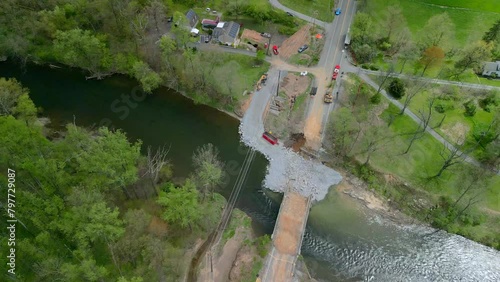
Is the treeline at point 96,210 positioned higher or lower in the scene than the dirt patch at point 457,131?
Answer: lower

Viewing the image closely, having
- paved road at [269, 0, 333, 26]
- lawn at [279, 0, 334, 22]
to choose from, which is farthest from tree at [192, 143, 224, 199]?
lawn at [279, 0, 334, 22]

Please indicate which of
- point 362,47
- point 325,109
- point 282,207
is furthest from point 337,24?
point 282,207

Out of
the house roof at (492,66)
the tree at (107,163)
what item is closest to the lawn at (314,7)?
the house roof at (492,66)

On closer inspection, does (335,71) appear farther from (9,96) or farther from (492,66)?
(9,96)

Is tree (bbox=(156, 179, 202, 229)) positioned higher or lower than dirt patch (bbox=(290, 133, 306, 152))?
lower

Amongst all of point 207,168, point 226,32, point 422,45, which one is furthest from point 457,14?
point 207,168

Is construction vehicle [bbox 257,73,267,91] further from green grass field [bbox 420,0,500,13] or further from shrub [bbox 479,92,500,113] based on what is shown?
green grass field [bbox 420,0,500,13]

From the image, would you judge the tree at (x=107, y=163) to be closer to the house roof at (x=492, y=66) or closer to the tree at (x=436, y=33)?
the tree at (x=436, y=33)

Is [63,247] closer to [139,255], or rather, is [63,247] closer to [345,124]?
[139,255]
